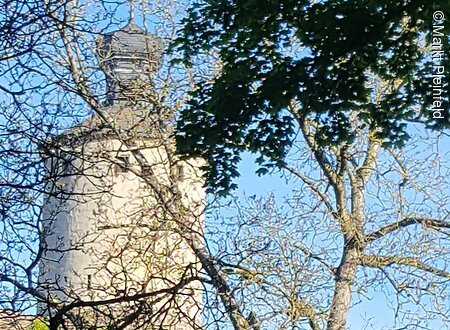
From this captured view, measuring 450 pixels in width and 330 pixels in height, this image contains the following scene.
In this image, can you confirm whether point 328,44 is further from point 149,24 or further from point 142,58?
point 149,24

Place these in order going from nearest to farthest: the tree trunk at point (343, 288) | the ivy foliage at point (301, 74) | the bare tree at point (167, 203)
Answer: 1. the bare tree at point (167, 203)
2. the ivy foliage at point (301, 74)
3. the tree trunk at point (343, 288)

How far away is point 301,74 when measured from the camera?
5500 millimetres

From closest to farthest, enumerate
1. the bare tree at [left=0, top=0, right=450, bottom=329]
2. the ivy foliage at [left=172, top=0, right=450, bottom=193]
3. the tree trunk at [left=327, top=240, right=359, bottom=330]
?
the bare tree at [left=0, top=0, right=450, bottom=329], the ivy foliage at [left=172, top=0, right=450, bottom=193], the tree trunk at [left=327, top=240, right=359, bottom=330]

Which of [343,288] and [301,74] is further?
[343,288]

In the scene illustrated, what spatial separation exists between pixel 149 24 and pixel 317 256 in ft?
9.13

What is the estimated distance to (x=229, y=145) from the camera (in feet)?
20.1

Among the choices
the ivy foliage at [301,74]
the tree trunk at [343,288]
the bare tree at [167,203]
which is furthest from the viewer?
the tree trunk at [343,288]

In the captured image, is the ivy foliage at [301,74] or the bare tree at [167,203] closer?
the bare tree at [167,203]

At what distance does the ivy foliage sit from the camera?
516 centimetres

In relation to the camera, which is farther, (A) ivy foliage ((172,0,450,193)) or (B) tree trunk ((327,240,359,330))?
(B) tree trunk ((327,240,359,330))

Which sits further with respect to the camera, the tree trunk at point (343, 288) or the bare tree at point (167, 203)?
the tree trunk at point (343, 288)

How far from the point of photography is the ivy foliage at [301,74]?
516cm

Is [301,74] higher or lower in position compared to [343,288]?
higher

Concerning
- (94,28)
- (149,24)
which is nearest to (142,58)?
(149,24)
